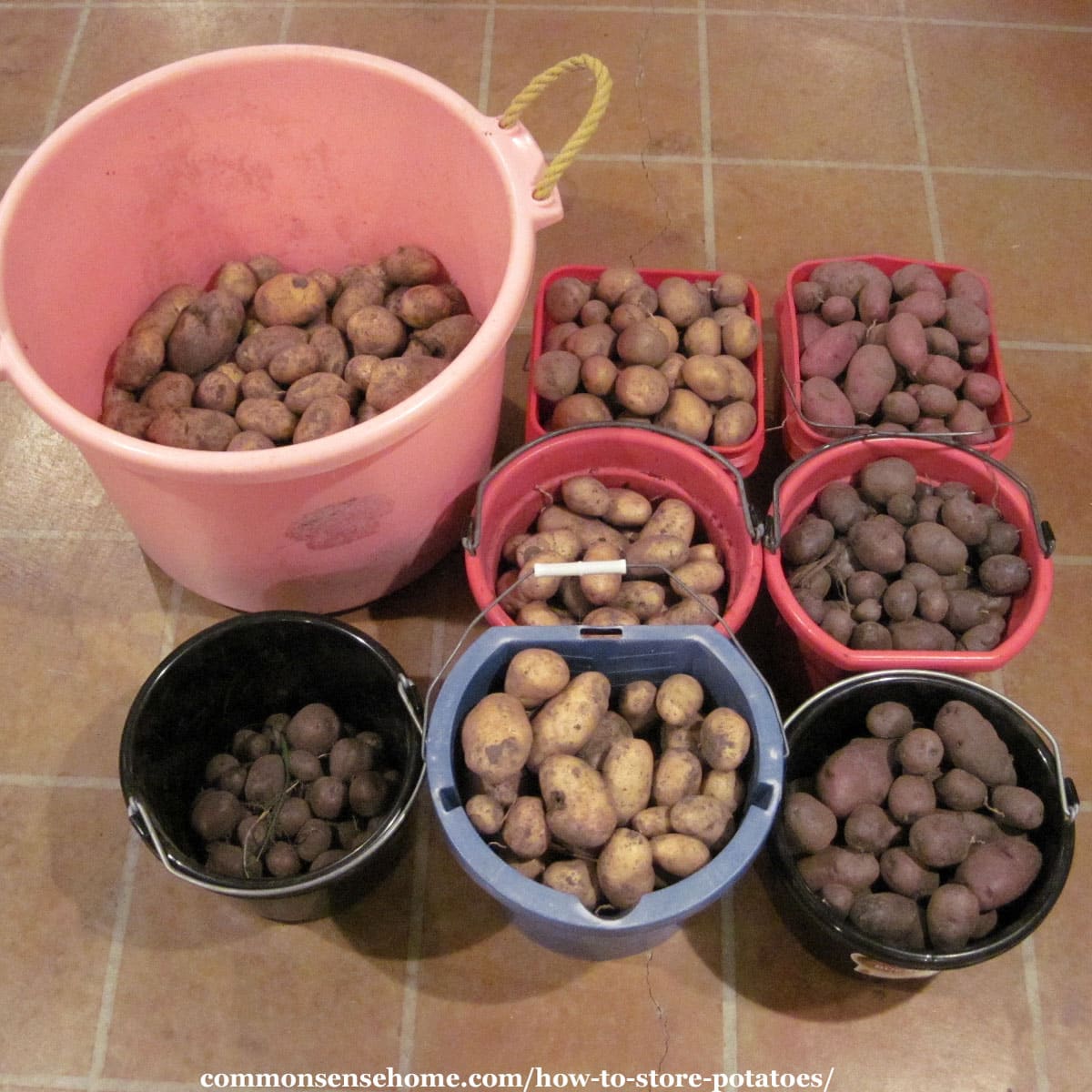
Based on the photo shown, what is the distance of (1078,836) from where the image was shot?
3.36ft

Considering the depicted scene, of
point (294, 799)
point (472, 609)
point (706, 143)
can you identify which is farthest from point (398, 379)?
point (706, 143)

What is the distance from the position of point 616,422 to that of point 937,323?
1.39 ft

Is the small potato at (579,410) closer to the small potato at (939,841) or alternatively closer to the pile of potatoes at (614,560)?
the pile of potatoes at (614,560)

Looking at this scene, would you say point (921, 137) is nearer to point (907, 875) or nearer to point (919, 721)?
point (919, 721)

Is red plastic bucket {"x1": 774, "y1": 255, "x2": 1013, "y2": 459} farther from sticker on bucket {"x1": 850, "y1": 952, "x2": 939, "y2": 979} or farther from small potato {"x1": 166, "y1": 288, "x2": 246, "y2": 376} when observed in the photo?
small potato {"x1": 166, "y1": 288, "x2": 246, "y2": 376}

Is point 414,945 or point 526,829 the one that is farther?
point 414,945

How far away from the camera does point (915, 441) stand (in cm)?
102

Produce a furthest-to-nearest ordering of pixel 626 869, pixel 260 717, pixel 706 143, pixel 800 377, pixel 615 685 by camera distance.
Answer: pixel 706 143, pixel 800 377, pixel 260 717, pixel 615 685, pixel 626 869

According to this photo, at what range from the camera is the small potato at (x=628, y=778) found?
2.66 feet

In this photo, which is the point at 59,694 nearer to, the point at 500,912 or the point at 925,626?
the point at 500,912

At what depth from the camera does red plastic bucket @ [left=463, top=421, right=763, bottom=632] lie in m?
0.93

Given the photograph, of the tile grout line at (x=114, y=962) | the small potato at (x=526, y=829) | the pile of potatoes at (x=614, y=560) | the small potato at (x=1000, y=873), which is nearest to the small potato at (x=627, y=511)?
the pile of potatoes at (x=614, y=560)

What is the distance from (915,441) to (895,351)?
0.13 meters

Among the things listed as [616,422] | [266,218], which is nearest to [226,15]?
[266,218]
